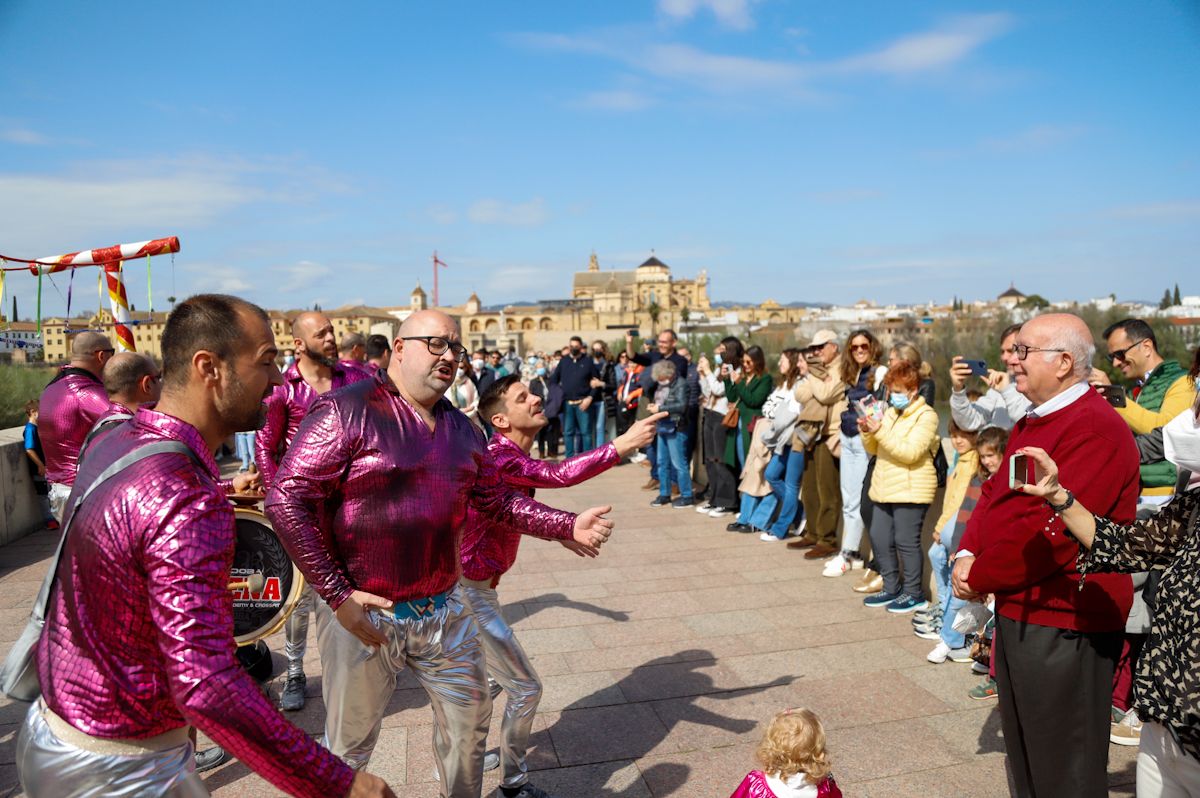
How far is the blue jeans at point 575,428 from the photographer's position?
551 inches

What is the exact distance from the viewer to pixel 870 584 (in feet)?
22.7

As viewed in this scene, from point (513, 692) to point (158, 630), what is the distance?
7.54 ft

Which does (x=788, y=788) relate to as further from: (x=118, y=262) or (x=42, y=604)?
(x=118, y=262)

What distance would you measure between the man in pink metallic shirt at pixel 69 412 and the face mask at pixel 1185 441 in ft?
19.5

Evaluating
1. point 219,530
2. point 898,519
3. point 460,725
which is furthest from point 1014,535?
point 898,519

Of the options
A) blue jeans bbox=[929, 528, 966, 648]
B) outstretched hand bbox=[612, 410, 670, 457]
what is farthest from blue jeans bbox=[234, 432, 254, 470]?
blue jeans bbox=[929, 528, 966, 648]

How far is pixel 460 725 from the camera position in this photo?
307 centimetres

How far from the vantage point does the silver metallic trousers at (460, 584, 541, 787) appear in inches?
148

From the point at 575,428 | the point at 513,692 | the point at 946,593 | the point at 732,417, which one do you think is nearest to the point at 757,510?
the point at 732,417

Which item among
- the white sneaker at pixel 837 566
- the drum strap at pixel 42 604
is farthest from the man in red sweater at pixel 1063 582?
the white sneaker at pixel 837 566

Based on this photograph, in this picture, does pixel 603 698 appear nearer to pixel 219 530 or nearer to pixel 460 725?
pixel 460 725

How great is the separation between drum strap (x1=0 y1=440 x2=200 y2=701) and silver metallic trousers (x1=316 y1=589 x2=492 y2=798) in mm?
1051

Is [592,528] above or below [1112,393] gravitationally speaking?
below

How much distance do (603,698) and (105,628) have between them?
355 cm
